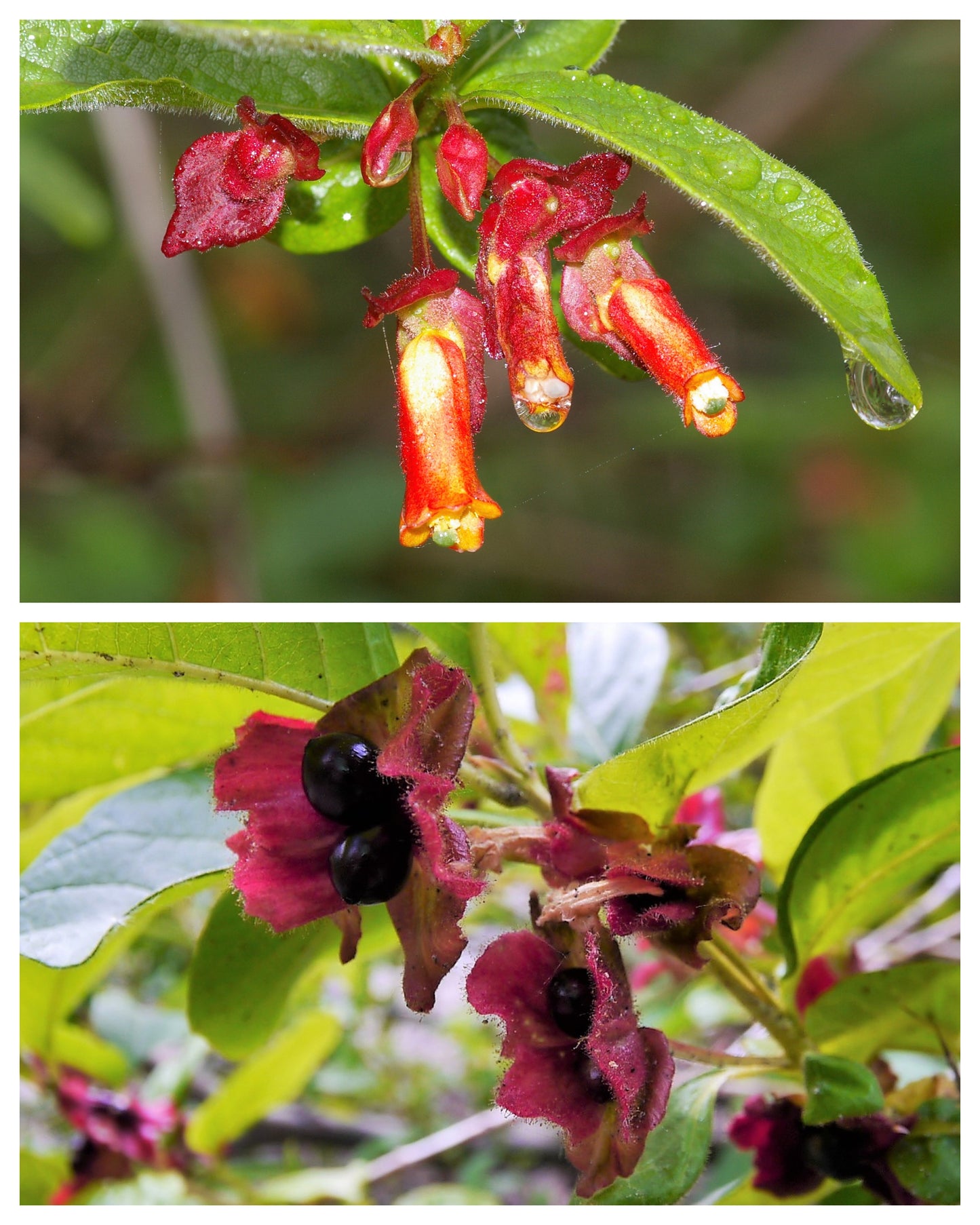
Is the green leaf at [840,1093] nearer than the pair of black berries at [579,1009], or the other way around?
the pair of black berries at [579,1009]

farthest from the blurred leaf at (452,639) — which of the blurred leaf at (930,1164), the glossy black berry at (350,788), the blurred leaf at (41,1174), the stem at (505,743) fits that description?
the blurred leaf at (41,1174)

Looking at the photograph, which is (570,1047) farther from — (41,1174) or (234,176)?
(41,1174)

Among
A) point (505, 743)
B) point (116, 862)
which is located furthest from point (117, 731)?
point (505, 743)

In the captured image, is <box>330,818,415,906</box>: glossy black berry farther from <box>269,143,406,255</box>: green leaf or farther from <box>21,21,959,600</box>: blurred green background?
<box>21,21,959,600</box>: blurred green background

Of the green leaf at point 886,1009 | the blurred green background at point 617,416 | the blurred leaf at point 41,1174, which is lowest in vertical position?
the blurred leaf at point 41,1174

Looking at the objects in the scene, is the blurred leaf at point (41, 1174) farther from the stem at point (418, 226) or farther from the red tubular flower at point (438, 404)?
the stem at point (418, 226)
